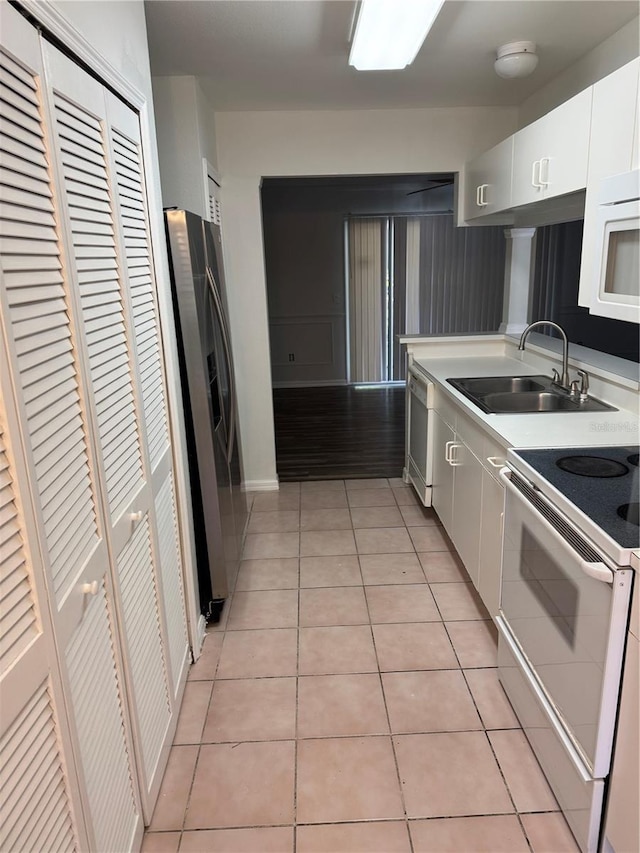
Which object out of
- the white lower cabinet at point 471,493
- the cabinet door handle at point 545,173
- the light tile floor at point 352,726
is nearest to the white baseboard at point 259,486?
the light tile floor at point 352,726

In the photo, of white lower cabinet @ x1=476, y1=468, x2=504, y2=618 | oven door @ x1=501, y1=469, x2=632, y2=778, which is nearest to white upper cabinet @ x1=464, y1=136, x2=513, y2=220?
white lower cabinet @ x1=476, y1=468, x2=504, y2=618

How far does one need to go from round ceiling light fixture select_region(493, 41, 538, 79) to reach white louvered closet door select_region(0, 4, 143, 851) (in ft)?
7.41

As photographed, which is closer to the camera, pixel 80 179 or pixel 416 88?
pixel 80 179

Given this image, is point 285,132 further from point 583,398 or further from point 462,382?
point 583,398

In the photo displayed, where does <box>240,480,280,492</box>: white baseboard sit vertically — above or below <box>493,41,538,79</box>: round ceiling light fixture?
below

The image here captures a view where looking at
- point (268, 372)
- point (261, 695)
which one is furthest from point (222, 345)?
point (261, 695)

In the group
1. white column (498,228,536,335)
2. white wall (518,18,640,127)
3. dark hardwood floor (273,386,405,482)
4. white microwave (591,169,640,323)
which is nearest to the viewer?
white microwave (591,169,640,323)

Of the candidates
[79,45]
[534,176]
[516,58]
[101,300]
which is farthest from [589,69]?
[101,300]

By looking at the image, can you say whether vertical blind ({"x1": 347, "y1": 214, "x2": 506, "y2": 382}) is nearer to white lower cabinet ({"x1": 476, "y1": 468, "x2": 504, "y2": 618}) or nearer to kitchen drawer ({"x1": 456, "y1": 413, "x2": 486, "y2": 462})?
kitchen drawer ({"x1": 456, "y1": 413, "x2": 486, "y2": 462})

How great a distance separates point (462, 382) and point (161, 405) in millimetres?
1699

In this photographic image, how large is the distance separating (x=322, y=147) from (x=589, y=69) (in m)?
1.57

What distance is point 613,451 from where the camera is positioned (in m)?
1.94

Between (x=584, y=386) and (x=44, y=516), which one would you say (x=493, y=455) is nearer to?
(x=584, y=386)

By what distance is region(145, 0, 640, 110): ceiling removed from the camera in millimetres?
2227
